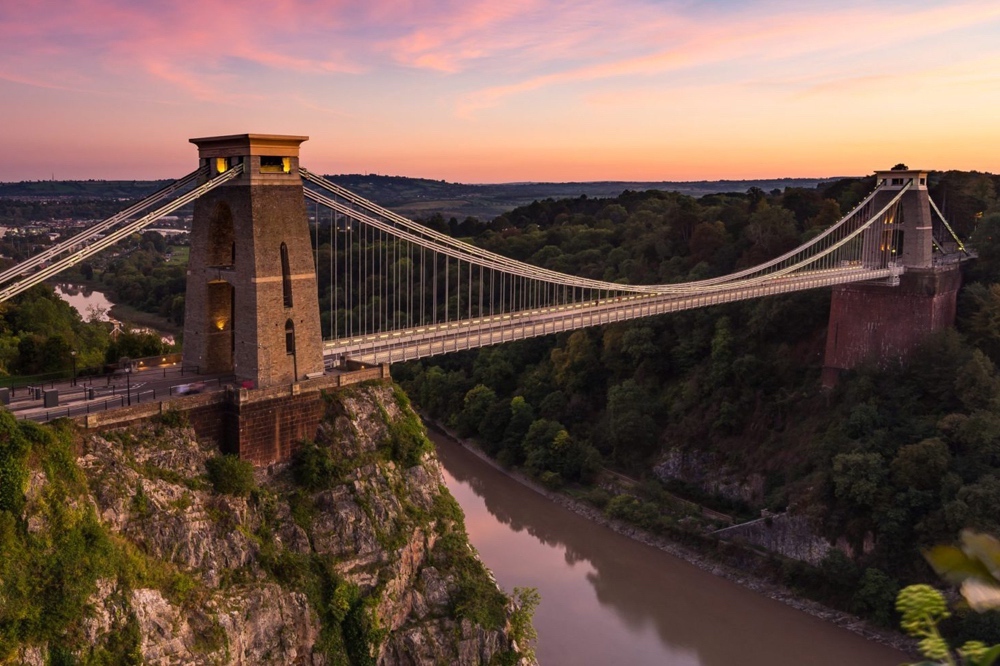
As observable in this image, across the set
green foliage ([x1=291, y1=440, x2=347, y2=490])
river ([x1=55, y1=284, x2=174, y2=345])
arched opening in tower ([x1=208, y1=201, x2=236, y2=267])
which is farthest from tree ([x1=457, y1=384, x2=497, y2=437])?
river ([x1=55, y1=284, x2=174, y2=345])

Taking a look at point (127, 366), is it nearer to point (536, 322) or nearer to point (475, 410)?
point (536, 322)

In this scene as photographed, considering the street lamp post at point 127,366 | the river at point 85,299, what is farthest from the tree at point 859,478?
the river at point 85,299

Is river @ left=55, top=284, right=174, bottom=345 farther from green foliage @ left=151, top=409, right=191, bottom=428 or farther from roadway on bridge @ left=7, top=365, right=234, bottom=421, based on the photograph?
green foliage @ left=151, top=409, right=191, bottom=428

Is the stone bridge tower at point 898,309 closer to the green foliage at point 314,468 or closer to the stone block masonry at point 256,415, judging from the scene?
the green foliage at point 314,468

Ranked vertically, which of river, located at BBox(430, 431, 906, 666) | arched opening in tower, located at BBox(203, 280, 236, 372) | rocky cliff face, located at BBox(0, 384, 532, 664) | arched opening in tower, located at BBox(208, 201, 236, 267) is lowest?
river, located at BBox(430, 431, 906, 666)

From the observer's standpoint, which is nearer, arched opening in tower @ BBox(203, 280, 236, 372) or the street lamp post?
the street lamp post

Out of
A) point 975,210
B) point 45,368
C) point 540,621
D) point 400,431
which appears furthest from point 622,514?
point 975,210
